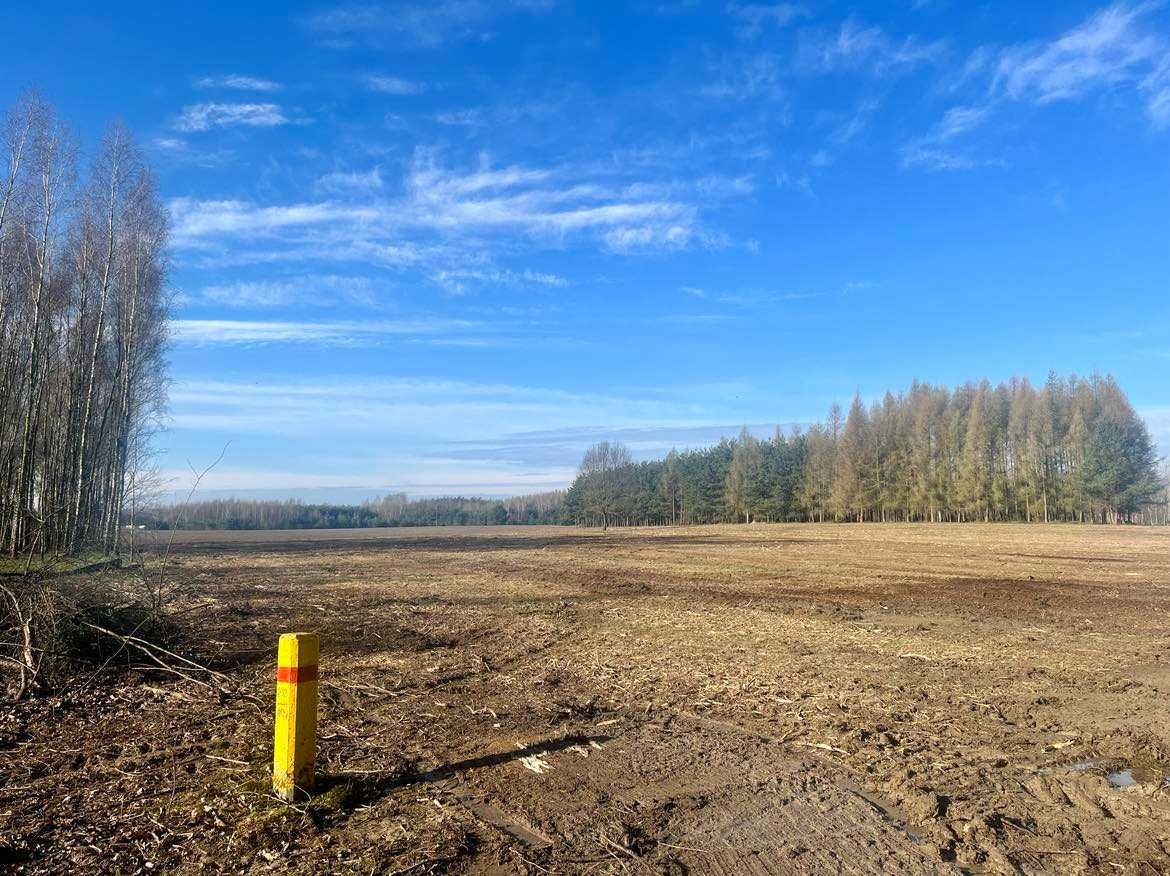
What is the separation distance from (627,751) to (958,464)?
71.6 m

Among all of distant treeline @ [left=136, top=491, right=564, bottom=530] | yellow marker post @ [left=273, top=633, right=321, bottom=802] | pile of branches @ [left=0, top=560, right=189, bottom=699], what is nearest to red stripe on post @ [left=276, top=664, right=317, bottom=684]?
yellow marker post @ [left=273, top=633, right=321, bottom=802]

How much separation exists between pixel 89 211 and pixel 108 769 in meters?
24.0

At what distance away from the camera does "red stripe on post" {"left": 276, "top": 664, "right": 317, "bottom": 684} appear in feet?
13.9

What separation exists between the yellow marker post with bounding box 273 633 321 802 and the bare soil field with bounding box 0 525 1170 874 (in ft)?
0.63

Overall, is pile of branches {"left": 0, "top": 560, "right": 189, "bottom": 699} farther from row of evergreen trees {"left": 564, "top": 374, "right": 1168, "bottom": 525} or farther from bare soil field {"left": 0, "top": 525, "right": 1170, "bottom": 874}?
row of evergreen trees {"left": 564, "top": 374, "right": 1168, "bottom": 525}

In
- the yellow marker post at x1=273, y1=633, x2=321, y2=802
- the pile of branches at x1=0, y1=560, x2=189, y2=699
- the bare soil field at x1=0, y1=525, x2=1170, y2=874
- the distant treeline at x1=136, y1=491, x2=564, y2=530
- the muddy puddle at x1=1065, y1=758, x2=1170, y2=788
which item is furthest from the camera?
the distant treeline at x1=136, y1=491, x2=564, y2=530

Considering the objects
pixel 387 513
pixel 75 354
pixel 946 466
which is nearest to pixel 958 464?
pixel 946 466

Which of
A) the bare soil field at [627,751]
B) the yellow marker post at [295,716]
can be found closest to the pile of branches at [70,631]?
the bare soil field at [627,751]

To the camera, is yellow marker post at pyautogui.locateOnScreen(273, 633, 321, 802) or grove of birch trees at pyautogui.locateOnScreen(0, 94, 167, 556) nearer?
yellow marker post at pyautogui.locateOnScreen(273, 633, 321, 802)

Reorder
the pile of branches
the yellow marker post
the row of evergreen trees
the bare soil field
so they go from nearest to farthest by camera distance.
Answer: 1. the bare soil field
2. the yellow marker post
3. the pile of branches
4. the row of evergreen trees

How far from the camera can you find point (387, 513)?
132 meters

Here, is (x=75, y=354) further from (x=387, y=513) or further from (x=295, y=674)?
(x=387, y=513)

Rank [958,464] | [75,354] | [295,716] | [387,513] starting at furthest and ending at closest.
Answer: [387,513] < [958,464] < [75,354] < [295,716]

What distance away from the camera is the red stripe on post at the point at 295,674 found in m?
4.23
